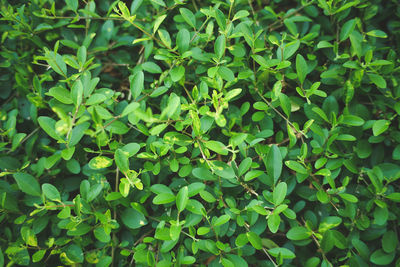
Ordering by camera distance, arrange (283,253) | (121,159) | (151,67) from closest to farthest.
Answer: (121,159)
(283,253)
(151,67)

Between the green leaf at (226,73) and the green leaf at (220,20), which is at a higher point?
the green leaf at (220,20)

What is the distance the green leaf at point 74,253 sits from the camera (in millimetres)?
1202

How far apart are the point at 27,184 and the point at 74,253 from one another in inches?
13.0

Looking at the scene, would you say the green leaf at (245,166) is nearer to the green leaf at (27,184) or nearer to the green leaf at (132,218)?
the green leaf at (132,218)

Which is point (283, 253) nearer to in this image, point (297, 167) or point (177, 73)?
point (297, 167)

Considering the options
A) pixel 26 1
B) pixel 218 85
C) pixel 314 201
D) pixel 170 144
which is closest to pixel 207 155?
pixel 170 144

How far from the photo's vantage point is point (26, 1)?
1.46 m

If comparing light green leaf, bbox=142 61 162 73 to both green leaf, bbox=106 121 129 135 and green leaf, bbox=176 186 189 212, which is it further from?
green leaf, bbox=176 186 189 212

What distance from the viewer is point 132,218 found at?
1.24 meters

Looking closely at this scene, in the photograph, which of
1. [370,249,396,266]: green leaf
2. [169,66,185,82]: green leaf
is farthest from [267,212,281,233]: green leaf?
[169,66,185,82]: green leaf

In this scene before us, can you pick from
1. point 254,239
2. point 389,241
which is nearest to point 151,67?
point 254,239

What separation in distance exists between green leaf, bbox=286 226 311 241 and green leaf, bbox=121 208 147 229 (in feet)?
1.87

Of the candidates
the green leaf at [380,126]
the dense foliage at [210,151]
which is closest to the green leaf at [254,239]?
the dense foliage at [210,151]

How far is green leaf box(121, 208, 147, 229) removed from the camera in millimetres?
1226
